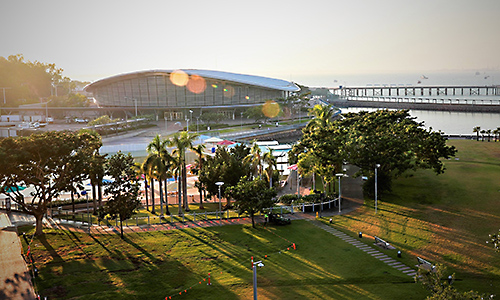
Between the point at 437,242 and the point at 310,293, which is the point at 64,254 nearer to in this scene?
the point at 310,293

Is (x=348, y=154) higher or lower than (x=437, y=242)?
higher

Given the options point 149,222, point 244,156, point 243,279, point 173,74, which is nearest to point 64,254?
point 149,222

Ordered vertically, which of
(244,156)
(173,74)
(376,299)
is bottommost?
(376,299)

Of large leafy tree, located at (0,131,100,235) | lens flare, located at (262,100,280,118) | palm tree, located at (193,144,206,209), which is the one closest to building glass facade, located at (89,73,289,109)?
lens flare, located at (262,100,280,118)

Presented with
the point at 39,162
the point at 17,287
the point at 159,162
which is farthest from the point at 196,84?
the point at 17,287

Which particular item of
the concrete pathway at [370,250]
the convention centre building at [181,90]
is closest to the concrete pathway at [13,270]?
the concrete pathway at [370,250]

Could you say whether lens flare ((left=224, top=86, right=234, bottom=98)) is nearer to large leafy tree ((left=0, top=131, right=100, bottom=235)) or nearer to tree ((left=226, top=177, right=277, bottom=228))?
large leafy tree ((left=0, top=131, right=100, bottom=235))
